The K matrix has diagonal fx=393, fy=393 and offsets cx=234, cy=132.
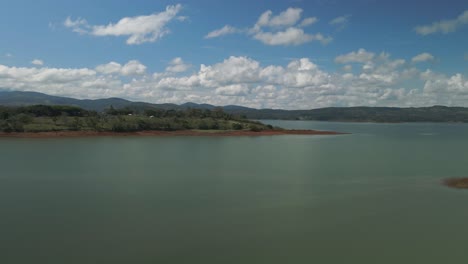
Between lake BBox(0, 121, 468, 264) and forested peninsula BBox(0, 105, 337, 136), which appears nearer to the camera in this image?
lake BBox(0, 121, 468, 264)

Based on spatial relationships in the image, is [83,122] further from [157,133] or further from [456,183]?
[456,183]

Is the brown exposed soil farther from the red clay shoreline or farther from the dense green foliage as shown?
the dense green foliage

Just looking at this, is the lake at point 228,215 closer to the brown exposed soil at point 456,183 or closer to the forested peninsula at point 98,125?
the brown exposed soil at point 456,183

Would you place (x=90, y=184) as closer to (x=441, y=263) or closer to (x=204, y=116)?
(x=441, y=263)

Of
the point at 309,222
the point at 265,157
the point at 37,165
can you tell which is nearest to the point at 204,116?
the point at 265,157

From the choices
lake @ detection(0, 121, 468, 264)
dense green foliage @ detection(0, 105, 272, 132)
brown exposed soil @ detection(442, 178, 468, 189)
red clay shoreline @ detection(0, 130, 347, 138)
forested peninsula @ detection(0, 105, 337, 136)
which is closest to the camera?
lake @ detection(0, 121, 468, 264)

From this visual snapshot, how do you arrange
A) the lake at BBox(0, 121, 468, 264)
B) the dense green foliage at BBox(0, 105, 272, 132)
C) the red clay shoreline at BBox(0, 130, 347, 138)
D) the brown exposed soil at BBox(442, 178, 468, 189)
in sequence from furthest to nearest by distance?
the dense green foliage at BBox(0, 105, 272, 132) → the red clay shoreline at BBox(0, 130, 347, 138) → the brown exposed soil at BBox(442, 178, 468, 189) → the lake at BBox(0, 121, 468, 264)

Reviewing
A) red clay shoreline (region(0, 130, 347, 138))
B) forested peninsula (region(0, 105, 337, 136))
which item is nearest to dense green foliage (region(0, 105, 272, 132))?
forested peninsula (region(0, 105, 337, 136))
